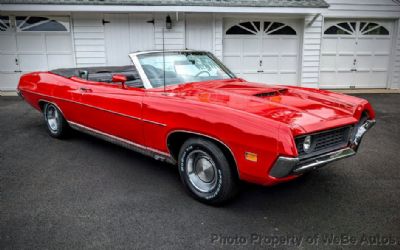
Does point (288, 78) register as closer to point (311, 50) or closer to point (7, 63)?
point (311, 50)

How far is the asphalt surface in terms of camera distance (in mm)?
2701

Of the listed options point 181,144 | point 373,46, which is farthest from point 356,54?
point 181,144

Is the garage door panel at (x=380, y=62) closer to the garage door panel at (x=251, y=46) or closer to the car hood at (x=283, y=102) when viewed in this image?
the garage door panel at (x=251, y=46)

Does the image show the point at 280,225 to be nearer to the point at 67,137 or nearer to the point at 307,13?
the point at 67,137

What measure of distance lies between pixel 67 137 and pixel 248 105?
3.68 meters

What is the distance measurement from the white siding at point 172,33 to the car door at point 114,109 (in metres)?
6.48

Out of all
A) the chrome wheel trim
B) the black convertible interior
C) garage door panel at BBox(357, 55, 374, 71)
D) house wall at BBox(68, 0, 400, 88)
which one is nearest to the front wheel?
the chrome wheel trim

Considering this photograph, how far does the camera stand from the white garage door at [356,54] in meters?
11.6

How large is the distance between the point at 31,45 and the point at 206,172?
9708 millimetres

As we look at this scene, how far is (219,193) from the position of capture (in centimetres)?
308

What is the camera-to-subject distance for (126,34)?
10.6 metres

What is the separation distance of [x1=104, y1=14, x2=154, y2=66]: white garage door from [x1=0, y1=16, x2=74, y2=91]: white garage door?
50.4 inches

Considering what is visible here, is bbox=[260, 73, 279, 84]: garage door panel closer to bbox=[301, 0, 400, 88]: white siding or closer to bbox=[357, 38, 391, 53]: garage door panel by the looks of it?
bbox=[301, 0, 400, 88]: white siding

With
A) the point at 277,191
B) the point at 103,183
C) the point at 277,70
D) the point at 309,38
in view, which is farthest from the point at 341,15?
the point at 103,183
